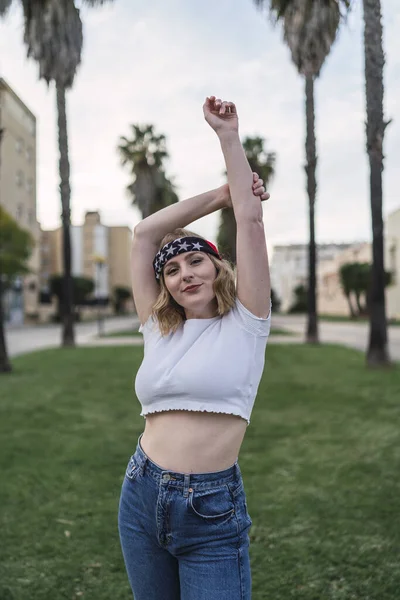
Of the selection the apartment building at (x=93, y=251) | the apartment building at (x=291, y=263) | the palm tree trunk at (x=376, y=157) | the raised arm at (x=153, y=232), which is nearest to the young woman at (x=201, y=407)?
the raised arm at (x=153, y=232)

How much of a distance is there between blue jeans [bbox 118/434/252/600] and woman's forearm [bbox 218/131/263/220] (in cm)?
79

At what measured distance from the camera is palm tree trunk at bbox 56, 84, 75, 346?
66.2 ft

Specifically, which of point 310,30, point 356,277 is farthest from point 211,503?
point 356,277

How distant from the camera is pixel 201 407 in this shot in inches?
70.2

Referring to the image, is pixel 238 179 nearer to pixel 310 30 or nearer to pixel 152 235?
pixel 152 235

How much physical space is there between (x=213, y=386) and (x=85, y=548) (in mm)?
3248

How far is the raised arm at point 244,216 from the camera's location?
185cm

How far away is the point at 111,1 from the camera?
57.7 feet

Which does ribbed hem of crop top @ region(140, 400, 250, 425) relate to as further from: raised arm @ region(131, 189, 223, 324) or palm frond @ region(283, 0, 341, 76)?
palm frond @ region(283, 0, 341, 76)

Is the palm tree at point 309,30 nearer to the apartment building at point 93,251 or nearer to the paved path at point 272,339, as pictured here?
the paved path at point 272,339

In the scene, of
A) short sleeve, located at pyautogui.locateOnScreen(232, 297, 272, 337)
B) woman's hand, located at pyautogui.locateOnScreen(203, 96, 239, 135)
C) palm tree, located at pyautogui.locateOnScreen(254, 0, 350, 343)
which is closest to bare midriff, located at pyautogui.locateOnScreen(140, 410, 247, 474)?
short sleeve, located at pyautogui.locateOnScreen(232, 297, 272, 337)

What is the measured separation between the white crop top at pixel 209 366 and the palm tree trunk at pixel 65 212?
19192 millimetres

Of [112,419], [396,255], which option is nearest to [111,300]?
[396,255]

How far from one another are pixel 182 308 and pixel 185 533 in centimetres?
69
